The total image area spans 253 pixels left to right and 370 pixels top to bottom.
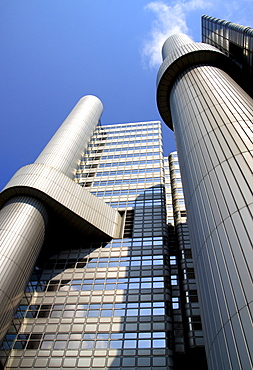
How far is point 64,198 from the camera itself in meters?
35.5

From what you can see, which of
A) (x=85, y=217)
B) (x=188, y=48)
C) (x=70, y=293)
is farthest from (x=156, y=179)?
(x=70, y=293)

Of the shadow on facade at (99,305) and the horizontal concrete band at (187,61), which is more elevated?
the horizontal concrete band at (187,61)

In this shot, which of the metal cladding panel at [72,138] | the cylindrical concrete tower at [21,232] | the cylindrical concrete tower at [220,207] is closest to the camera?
the cylindrical concrete tower at [220,207]

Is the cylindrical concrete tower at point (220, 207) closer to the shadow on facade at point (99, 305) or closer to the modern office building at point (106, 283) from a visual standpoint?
the shadow on facade at point (99, 305)

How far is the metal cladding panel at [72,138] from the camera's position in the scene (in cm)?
4391

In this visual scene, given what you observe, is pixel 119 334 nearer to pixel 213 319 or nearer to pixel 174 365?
pixel 174 365

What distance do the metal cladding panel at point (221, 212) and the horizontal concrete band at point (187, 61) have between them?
1013cm

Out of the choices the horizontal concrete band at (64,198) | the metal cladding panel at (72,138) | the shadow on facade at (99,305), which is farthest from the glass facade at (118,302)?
the metal cladding panel at (72,138)

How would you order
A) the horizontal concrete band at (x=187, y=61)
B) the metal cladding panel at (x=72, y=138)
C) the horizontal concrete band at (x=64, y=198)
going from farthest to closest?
the metal cladding panel at (x=72, y=138), the horizontal concrete band at (x=187, y=61), the horizontal concrete band at (x=64, y=198)

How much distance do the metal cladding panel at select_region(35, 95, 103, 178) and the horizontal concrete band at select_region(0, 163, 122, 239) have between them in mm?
5747

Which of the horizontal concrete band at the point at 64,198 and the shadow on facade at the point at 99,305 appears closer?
the shadow on facade at the point at 99,305

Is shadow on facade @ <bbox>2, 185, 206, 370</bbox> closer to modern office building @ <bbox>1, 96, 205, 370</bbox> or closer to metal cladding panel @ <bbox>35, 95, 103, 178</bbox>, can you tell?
modern office building @ <bbox>1, 96, 205, 370</bbox>

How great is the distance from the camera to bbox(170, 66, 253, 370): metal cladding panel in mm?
12281

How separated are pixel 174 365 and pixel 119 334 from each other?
5334 mm
